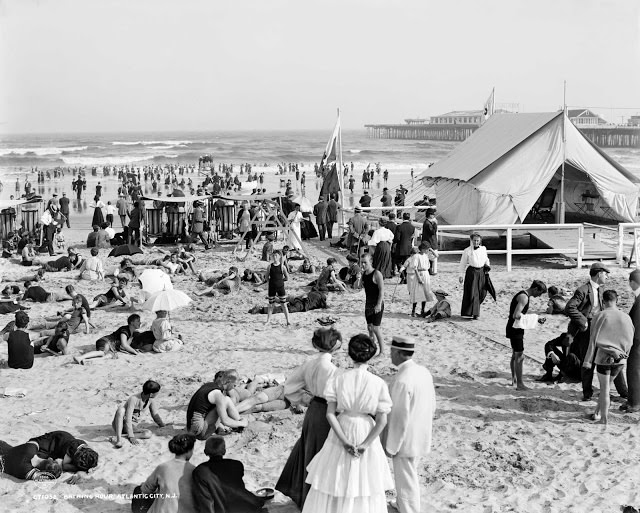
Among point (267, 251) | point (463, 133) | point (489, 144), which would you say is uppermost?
point (463, 133)

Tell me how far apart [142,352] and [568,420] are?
→ 5.45 meters

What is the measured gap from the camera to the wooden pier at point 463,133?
278 ft

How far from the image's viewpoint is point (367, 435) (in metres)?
5.06

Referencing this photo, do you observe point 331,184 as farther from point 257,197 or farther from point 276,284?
point 276,284

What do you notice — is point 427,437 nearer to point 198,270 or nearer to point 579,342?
point 579,342

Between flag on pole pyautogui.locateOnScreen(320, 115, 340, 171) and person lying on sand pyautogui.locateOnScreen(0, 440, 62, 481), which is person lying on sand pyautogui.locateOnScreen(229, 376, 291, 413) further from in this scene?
flag on pole pyautogui.locateOnScreen(320, 115, 340, 171)

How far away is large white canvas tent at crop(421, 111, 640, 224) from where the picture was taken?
16.9m

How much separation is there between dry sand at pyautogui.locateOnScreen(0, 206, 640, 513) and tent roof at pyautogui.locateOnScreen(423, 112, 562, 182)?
5.35 m

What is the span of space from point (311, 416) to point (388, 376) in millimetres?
3836

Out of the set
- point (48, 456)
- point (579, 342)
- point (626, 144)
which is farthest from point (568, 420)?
point (626, 144)

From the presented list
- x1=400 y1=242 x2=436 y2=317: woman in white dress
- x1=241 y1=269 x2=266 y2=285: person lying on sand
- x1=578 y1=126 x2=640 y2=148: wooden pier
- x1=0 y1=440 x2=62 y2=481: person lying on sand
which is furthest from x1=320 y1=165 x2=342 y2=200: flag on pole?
x1=578 y1=126 x2=640 y2=148: wooden pier

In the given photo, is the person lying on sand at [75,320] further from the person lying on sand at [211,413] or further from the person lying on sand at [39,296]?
the person lying on sand at [211,413]

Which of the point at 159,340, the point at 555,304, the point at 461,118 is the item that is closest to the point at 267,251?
the point at 159,340

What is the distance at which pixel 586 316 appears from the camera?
9.39 metres
